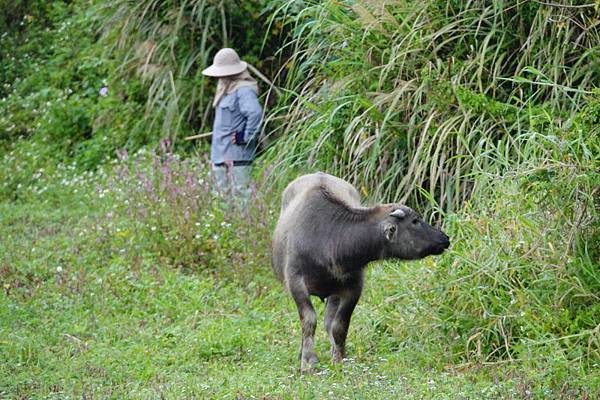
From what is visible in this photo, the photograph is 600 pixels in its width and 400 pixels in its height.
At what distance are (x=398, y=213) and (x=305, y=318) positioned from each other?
971 mm

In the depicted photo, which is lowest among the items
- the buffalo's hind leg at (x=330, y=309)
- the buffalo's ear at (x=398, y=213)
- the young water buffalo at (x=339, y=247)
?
the buffalo's hind leg at (x=330, y=309)

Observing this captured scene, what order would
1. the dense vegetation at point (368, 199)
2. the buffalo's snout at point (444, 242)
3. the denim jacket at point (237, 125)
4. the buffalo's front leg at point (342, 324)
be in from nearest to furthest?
the dense vegetation at point (368, 199) < the buffalo's snout at point (444, 242) < the buffalo's front leg at point (342, 324) < the denim jacket at point (237, 125)

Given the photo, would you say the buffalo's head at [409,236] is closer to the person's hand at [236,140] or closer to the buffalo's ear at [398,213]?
the buffalo's ear at [398,213]

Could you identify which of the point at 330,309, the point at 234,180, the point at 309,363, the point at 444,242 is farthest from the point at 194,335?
the point at 234,180

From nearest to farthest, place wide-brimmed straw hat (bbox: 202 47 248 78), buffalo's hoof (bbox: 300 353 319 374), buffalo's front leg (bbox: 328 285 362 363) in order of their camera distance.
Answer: buffalo's hoof (bbox: 300 353 319 374), buffalo's front leg (bbox: 328 285 362 363), wide-brimmed straw hat (bbox: 202 47 248 78)

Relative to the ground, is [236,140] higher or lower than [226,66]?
lower

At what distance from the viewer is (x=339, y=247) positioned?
324 inches

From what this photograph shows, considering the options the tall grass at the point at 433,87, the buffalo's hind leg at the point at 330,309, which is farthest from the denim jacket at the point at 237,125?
the buffalo's hind leg at the point at 330,309

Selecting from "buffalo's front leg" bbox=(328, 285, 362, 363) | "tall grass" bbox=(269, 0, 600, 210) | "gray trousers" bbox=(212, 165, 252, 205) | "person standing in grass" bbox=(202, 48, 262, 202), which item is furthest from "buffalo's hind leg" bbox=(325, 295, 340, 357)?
"person standing in grass" bbox=(202, 48, 262, 202)

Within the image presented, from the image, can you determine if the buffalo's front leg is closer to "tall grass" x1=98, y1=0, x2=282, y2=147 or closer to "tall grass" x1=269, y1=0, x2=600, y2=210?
"tall grass" x1=269, y1=0, x2=600, y2=210

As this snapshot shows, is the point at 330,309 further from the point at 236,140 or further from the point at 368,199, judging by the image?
the point at 236,140

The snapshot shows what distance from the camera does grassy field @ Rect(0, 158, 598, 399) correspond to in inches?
279

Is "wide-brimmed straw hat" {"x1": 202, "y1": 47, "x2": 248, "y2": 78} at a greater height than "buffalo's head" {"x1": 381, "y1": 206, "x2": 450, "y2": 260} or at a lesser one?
lesser

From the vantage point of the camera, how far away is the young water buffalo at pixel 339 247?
814 centimetres
